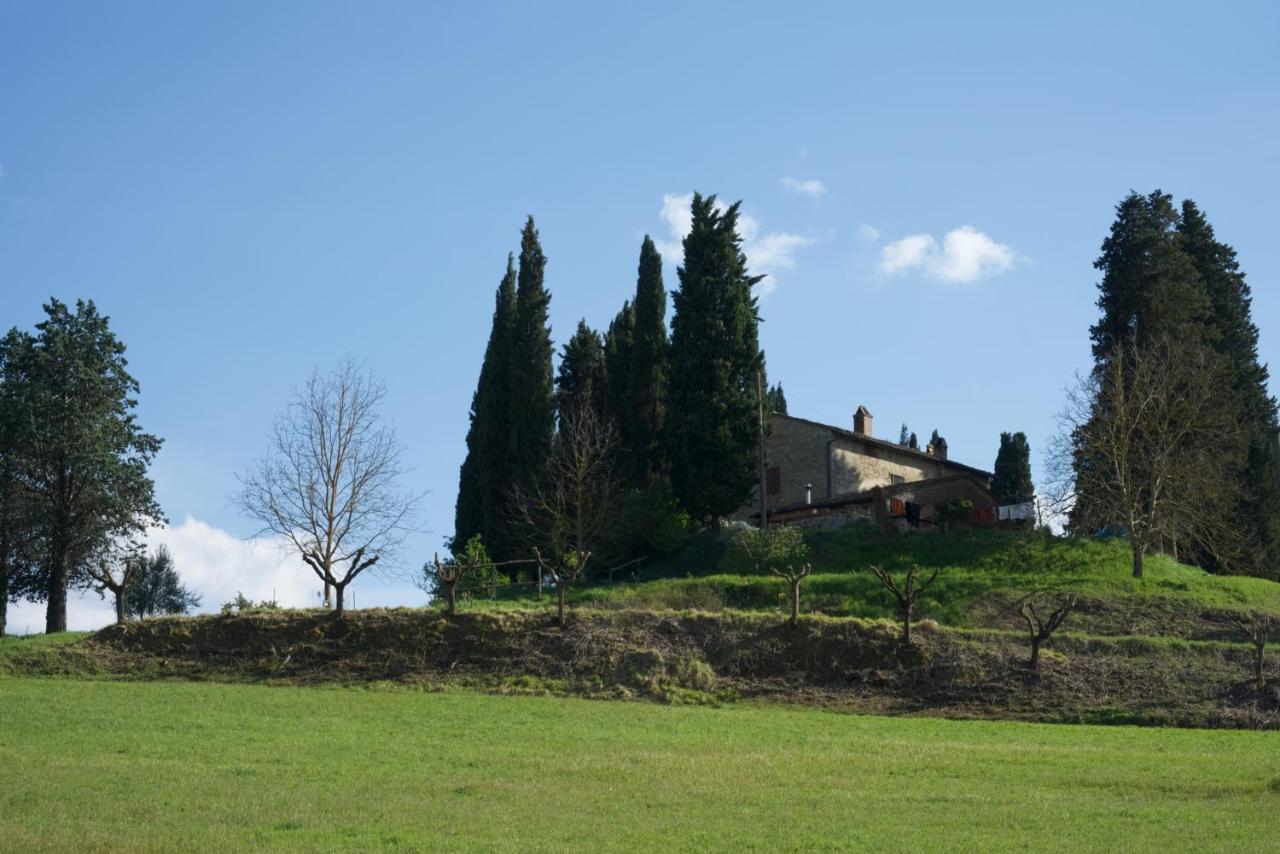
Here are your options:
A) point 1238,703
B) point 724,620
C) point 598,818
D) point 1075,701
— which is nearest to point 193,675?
point 724,620

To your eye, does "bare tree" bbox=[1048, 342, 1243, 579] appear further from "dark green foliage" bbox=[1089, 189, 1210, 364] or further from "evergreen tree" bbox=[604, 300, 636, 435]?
"evergreen tree" bbox=[604, 300, 636, 435]

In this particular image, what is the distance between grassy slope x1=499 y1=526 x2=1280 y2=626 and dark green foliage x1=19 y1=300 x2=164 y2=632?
49.1ft

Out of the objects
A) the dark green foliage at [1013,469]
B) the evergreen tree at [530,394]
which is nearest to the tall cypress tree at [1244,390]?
the dark green foliage at [1013,469]

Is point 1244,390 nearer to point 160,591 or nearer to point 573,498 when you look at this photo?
point 573,498

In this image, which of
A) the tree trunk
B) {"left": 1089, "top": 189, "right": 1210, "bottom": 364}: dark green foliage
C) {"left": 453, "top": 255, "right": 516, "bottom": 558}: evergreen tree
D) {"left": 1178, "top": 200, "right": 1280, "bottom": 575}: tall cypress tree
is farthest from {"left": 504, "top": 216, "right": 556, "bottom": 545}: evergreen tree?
{"left": 1178, "top": 200, "right": 1280, "bottom": 575}: tall cypress tree

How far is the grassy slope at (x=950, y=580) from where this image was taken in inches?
1678

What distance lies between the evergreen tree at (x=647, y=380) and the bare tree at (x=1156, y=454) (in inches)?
668

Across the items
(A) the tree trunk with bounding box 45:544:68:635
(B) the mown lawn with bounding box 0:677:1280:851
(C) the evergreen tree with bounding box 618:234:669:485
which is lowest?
(B) the mown lawn with bounding box 0:677:1280:851

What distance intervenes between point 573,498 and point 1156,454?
2226 cm

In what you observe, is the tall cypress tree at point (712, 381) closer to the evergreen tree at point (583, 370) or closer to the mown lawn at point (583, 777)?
the evergreen tree at point (583, 370)

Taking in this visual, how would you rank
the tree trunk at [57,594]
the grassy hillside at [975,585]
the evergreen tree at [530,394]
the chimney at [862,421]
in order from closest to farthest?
the grassy hillside at [975,585] < the tree trunk at [57,594] < the evergreen tree at [530,394] < the chimney at [862,421]

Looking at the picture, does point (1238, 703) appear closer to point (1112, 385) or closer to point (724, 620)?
point (724, 620)

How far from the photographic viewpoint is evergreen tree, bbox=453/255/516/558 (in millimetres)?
56156

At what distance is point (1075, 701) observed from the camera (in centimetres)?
2980
